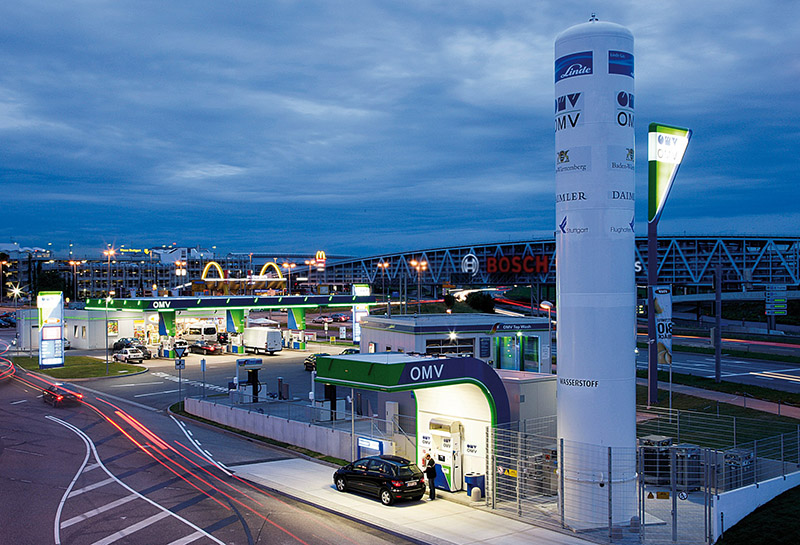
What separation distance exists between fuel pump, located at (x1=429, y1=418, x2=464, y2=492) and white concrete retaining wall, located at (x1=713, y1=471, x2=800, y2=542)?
800cm

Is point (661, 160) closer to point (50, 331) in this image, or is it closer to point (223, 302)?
point (223, 302)

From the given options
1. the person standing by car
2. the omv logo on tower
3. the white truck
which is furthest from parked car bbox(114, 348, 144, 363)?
the omv logo on tower

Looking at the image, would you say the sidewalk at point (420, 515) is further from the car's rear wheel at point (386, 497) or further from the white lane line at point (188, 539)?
the white lane line at point (188, 539)

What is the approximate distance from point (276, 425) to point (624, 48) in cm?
2198

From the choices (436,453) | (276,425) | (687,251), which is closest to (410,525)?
(436,453)

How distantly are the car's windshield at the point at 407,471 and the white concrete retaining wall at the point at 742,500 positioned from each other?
8.77m

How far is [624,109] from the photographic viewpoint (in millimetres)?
19875

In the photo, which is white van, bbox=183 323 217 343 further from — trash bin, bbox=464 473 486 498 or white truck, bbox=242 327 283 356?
trash bin, bbox=464 473 486 498

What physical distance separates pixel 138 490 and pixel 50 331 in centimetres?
3980

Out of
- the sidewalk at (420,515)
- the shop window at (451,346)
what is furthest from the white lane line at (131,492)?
the shop window at (451,346)

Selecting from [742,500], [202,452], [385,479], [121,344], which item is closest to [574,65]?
[742,500]

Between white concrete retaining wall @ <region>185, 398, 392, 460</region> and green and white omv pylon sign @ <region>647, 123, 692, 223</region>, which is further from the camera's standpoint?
green and white omv pylon sign @ <region>647, 123, 692, 223</region>

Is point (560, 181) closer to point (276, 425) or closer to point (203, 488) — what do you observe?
point (203, 488)

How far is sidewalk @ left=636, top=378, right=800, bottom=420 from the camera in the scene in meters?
35.3
